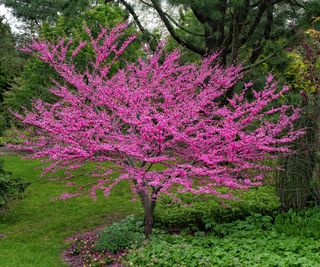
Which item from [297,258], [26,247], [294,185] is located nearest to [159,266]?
[297,258]

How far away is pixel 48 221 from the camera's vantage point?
25.3ft

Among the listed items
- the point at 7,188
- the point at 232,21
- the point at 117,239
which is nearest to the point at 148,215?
the point at 117,239

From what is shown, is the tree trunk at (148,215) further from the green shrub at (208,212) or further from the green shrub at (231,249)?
the green shrub at (208,212)

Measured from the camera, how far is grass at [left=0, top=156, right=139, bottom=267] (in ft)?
19.1

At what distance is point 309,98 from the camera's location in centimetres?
664

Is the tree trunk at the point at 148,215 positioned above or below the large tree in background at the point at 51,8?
below

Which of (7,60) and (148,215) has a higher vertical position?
(7,60)

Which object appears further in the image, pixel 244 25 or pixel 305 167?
pixel 244 25

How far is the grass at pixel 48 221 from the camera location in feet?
19.1

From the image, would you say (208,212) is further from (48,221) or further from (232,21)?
(232,21)

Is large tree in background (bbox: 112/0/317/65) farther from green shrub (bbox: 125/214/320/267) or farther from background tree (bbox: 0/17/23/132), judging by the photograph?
background tree (bbox: 0/17/23/132)

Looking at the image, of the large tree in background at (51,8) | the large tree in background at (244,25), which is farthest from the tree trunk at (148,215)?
the large tree in background at (51,8)

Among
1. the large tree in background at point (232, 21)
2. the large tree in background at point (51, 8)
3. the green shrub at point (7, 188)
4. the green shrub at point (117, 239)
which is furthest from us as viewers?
the large tree in background at point (232, 21)

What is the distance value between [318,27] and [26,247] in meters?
6.99
